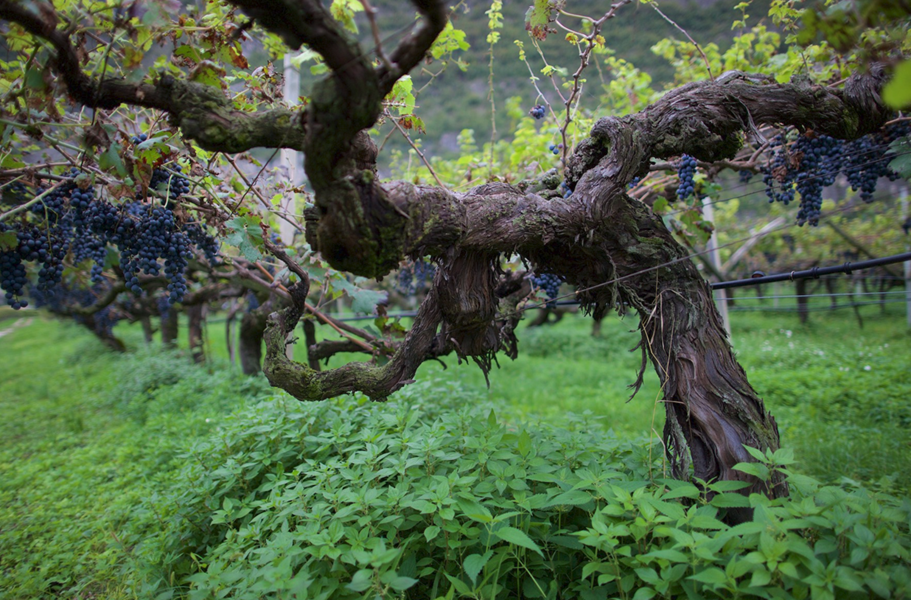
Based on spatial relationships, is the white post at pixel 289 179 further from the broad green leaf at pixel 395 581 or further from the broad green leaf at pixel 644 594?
the broad green leaf at pixel 644 594

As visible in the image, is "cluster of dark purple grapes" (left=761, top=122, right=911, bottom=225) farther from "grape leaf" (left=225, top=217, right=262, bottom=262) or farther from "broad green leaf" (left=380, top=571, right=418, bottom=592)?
"grape leaf" (left=225, top=217, right=262, bottom=262)

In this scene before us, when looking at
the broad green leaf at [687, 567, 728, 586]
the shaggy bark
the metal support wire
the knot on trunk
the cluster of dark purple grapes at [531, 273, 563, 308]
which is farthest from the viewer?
the shaggy bark

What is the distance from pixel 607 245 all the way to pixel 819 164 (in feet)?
5.77

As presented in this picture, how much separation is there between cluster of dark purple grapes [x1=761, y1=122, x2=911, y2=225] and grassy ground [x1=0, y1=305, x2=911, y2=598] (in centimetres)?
165

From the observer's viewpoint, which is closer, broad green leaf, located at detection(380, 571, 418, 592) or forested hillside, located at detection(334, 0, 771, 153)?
broad green leaf, located at detection(380, 571, 418, 592)

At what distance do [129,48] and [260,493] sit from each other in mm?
2339

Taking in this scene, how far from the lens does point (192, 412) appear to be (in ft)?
17.5

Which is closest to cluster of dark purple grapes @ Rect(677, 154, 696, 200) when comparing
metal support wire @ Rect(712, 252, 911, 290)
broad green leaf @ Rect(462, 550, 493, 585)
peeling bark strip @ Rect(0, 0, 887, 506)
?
peeling bark strip @ Rect(0, 0, 887, 506)

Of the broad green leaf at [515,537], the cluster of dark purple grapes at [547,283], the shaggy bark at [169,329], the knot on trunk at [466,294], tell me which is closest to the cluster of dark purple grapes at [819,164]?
the cluster of dark purple grapes at [547,283]

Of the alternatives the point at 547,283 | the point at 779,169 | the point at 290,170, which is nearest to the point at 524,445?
the point at 547,283

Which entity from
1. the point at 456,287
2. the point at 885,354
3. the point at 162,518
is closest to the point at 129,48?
the point at 456,287

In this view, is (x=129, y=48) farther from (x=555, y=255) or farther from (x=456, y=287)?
(x=555, y=255)

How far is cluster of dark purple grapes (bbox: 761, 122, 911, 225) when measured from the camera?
9.63 ft

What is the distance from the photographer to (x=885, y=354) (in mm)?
7543
